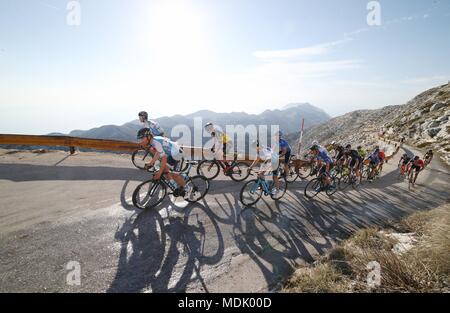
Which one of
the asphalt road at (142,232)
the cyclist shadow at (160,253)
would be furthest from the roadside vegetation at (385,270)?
the cyclist shadow at (160,253)

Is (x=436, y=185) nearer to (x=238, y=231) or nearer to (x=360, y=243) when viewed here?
(x=360, y=243)

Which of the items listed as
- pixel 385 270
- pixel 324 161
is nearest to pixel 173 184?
pixel 385 270

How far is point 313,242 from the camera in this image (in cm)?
646

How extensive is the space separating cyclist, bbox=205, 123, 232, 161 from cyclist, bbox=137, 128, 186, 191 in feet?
9.09

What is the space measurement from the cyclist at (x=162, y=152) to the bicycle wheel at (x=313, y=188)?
238 inches

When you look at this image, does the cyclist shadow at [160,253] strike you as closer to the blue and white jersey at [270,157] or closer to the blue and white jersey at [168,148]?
the blue and white jersey at [168,148]

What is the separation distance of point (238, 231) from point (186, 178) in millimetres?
2570

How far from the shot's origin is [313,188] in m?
11.1

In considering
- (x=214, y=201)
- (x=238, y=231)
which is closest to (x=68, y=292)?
(x=238, y=231)

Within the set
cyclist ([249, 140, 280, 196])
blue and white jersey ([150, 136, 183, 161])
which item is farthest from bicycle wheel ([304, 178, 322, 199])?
blue and white jersey ([150, 136, 183, 161])

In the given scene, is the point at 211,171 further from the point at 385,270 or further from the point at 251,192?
the point at 385,270

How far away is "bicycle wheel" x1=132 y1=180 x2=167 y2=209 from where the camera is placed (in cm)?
708

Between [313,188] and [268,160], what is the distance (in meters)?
3.47
